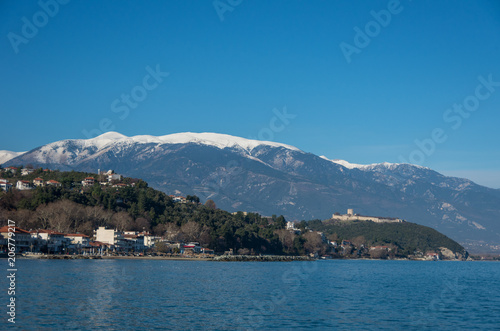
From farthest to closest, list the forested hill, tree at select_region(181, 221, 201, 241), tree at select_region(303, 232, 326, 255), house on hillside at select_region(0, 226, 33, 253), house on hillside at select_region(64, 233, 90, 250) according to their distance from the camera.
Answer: tree at select_region(303, 232, 326, 255) < tree at select_region(181, 221, 201, 241) < the forested hill < house on hillside at select_region(64, 233, 90, 250) < house on hillside at select_region(0, 226, 33, 253)

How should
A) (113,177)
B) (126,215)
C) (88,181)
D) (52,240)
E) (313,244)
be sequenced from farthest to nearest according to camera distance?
(313,244) → (113,177) → (88,181) → (126,215) → (52,240)

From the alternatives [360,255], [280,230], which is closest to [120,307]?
[280,230]

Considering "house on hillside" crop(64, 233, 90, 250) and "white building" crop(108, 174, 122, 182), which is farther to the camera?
"white building" crop(108, 174, 122, 182)

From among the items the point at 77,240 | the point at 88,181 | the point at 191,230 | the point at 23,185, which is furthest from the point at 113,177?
the point at 77,240

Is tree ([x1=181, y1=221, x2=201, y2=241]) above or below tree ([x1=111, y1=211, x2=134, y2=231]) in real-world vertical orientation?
below

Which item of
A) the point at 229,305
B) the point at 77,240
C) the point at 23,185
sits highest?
the point at 23,185

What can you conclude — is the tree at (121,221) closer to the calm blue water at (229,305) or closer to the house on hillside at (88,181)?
the house on hillside at (88,181)

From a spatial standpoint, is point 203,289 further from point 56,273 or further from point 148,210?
point 148,210

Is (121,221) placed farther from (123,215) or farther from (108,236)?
(108,236)

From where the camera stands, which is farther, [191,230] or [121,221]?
[191,230]

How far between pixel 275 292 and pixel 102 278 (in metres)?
15.3

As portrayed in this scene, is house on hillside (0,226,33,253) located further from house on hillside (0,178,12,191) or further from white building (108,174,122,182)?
white building (108,174,122,182)

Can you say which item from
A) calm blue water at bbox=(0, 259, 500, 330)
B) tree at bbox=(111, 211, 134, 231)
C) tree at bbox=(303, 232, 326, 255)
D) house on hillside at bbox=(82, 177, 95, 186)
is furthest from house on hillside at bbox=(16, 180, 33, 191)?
calm blue water at bbox=(0, 259, 500, 330)

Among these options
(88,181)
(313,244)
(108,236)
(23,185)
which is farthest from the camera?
(313,244)
